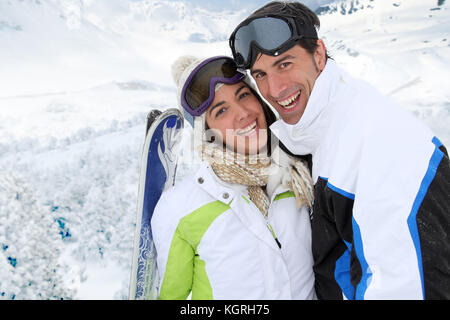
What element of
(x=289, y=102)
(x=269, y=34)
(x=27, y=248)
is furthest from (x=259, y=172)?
(x=27, y=248)

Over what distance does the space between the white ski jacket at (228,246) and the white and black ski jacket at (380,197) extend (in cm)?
24

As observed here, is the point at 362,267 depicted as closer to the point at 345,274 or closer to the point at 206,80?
the point at 345,274

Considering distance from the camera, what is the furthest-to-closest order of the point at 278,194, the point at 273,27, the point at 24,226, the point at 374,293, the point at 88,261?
1. the point at 88,261
2. the point at 24,226
3. the point at 278,194
4. the point at 273,27
5. the point at 374,293

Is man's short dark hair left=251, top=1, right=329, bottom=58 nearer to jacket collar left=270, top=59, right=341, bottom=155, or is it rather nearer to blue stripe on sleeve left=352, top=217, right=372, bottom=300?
jacket collar left=270, top=59, right=341, bottom=155

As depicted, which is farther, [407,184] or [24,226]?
[24,226]

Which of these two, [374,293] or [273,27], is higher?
[273,27]

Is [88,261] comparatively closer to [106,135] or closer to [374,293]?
[106,135]

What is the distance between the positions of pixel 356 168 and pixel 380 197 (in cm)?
A: 17

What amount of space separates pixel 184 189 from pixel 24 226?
420cm

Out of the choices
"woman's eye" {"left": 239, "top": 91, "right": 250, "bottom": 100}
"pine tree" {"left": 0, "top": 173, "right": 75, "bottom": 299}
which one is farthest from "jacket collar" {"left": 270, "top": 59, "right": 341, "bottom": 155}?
"pine tree" {"left": 0, "top": 173, "right": 75, "bottom": 299}

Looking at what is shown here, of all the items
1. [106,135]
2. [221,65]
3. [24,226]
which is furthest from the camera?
[106,135]

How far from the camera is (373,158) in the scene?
3.36 feet

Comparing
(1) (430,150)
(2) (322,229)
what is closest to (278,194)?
(2) (322,229)

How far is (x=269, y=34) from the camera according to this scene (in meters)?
1.53
